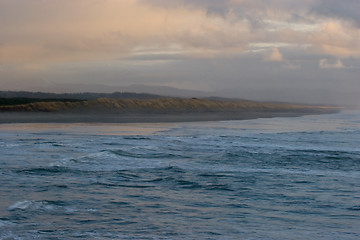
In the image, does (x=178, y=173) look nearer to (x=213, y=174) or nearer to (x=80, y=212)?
(x=213, y=174)

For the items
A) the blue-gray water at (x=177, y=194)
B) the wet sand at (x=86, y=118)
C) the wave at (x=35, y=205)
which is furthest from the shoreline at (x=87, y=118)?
the wave at (x=35, y=205)

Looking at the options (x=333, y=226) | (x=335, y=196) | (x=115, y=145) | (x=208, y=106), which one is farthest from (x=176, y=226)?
(x=208, y=106)

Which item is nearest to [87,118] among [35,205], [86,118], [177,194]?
[86,118]

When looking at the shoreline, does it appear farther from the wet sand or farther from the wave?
the wave

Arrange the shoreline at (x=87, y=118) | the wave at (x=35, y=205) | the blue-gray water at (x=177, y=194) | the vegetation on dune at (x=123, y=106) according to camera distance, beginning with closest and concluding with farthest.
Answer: the blue-gray water at (x=177, y=194) < the wave at (x=35, y=205) < the shoreline at (x=87, y=118) < the vegetation on dune at (x=123, y=106)

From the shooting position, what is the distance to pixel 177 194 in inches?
344

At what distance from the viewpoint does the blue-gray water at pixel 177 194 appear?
656 centimetres

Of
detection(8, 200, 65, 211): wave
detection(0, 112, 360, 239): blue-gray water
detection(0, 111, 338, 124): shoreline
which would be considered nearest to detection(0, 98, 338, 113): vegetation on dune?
detection(0, 111, 338, 124): shoreline

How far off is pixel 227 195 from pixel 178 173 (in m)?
A: 2.42

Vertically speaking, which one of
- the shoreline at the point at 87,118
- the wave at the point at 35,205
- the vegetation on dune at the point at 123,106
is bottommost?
the wave at the point at 35,205

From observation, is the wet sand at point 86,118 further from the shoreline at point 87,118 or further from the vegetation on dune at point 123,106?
the vegetation on dune at point 123,106

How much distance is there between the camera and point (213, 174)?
10969 millimetres

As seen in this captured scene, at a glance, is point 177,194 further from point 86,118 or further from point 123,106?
point 123,106

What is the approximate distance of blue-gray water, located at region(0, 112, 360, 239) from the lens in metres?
6.56
